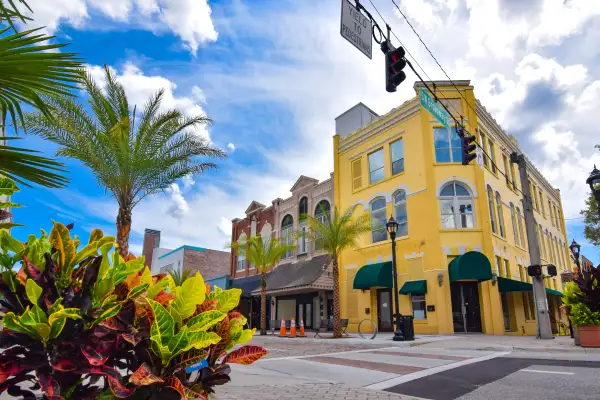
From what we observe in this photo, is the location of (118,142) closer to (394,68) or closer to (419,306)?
(394,68)

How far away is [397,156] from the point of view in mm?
23641

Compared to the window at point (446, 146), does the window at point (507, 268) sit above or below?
below

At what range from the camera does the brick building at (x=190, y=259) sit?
145 ft

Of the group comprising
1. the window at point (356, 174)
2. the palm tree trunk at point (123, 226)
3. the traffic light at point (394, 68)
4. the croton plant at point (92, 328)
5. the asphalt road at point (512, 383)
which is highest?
the window at point (356, 174)

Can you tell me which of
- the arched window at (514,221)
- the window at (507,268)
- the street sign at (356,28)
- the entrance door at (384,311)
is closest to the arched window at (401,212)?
the entrance door at (384,311)

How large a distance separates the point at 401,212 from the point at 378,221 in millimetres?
1685

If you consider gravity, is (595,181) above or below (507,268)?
above

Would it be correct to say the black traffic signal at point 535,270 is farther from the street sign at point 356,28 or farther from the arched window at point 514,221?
the street sign at point 356,28

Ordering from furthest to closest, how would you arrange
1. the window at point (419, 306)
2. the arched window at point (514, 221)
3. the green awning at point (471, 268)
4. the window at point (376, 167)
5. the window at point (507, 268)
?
the window at point (376, 167), the arched window at point (514, 221), the window at point (507, 268), the window at point (419, 306), the green awning at point (471, 268)

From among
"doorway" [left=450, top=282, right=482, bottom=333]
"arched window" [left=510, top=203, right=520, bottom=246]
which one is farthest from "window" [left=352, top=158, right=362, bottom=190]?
"arched window" [left=510, top=203, right=520, bottom=246]

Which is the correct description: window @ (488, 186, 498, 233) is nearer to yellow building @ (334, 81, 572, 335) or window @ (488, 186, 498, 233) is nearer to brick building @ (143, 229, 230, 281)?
yellow building @ (334, 81, 572, 335)

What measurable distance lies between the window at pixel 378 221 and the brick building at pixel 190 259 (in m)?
23.3

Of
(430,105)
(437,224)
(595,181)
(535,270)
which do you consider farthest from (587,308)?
(437,224)

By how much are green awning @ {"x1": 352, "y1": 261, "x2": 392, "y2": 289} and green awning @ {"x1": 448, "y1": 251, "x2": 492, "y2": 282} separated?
11.3 ft
